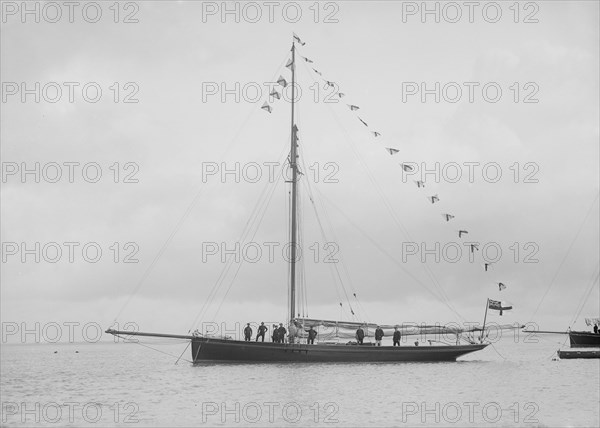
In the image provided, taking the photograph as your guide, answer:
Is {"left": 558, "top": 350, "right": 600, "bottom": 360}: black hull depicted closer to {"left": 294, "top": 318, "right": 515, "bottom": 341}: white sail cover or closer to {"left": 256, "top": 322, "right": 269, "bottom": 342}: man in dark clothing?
{"left": 294, "top": 318, "right": 515, "bottom": 341}: white sail cover

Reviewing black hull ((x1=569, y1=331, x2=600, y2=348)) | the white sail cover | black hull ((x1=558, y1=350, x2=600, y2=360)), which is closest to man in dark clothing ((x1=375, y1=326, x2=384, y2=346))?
the white sail cover

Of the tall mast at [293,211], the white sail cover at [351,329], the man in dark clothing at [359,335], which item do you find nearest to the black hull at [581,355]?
the white sail cover at [351,329]

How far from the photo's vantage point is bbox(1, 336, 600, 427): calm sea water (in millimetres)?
27859

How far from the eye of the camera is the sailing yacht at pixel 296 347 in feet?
165

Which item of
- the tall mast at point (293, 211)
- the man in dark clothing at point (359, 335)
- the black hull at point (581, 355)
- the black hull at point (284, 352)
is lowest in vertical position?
the black hull at point (581, 355)

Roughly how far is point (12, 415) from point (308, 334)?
25812 millimetres

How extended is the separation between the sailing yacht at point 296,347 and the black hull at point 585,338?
26.4 m

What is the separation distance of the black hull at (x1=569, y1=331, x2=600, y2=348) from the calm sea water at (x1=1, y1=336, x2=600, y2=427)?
31.7 m

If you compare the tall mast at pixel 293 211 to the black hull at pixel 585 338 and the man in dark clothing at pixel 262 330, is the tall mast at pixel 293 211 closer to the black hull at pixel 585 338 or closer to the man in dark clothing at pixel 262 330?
the man in dark clothing at pixel 262 330

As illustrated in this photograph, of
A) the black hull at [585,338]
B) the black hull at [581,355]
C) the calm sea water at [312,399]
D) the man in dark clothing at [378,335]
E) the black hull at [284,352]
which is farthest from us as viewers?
the black hull at [585,338]

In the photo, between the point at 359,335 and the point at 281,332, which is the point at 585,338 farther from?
the point at 281,332

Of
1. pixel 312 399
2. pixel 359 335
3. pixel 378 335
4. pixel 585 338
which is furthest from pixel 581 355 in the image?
pixel 312 399

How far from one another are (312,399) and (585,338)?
57.0 metres

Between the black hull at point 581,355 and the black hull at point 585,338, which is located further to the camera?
the black hull at point 585,338
